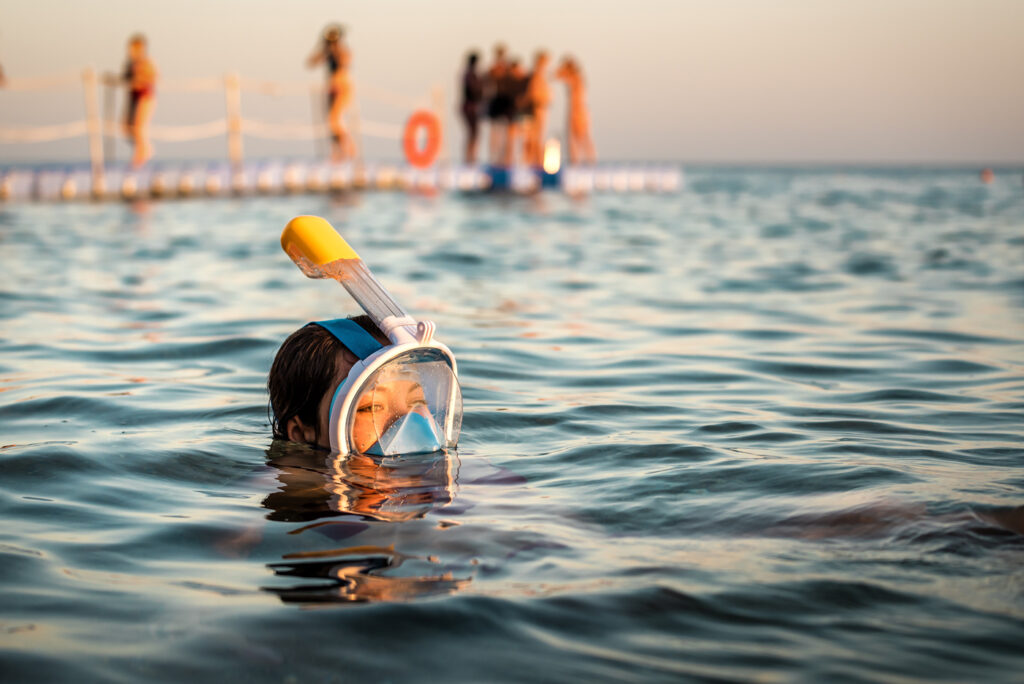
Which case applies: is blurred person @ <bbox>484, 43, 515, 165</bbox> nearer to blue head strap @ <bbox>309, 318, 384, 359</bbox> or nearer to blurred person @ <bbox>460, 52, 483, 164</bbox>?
blurred person @ <bbox>460, 52, 483, 164</bbox>

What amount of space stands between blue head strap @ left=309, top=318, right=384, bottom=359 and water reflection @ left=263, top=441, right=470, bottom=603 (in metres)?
0.31

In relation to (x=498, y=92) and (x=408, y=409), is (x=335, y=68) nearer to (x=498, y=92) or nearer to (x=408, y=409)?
(x=498, y=92)

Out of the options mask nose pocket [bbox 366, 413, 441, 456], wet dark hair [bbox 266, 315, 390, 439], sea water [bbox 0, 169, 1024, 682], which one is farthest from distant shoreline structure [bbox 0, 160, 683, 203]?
mask nose pocket [bbox 366, 413, 441, 456]

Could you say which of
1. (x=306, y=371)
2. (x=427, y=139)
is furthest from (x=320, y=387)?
(x=427, y=139)

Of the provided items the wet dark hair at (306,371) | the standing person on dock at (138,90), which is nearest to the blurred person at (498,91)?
the standing person on dock at (138,90)

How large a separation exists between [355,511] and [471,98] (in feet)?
61.9

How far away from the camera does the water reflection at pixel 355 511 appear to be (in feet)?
6.98

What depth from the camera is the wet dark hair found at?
288cm

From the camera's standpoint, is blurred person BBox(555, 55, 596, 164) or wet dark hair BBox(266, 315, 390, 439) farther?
blurred person BBox(555, 55, 596, 164)

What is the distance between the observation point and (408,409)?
2955 millimetres

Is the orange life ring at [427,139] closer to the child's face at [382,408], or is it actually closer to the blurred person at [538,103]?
the blurred person at [538,103]

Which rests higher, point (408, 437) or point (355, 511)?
point (408, 437)

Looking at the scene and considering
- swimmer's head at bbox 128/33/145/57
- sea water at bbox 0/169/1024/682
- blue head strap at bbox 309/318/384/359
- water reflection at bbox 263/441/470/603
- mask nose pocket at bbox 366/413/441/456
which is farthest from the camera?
swimmer's head at bbox 128/33/145/57

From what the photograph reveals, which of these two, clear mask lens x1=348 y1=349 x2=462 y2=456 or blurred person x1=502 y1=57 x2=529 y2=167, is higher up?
blurred person x1=502 y1=57 x2=529 y2=167
